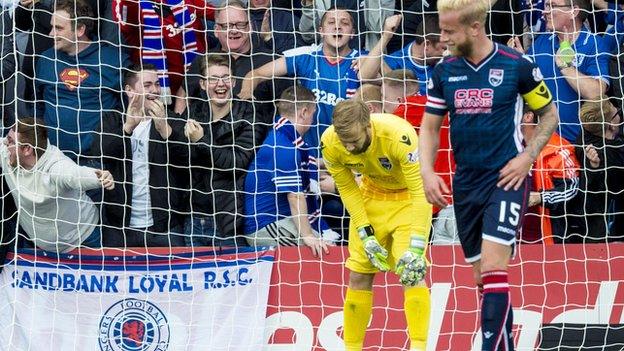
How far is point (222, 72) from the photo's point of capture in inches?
422

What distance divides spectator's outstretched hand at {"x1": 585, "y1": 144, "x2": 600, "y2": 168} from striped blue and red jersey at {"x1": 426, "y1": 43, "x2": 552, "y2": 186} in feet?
9.29

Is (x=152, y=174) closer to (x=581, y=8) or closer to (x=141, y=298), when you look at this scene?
(x=141, y=298)

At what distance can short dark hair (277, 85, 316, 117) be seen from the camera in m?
10.4

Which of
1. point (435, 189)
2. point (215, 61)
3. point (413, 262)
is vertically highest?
point (215, 61)

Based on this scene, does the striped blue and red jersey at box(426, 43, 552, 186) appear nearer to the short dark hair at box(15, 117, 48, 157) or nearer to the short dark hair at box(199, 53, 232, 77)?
the short dark hair at box(199, 53, 232, 77)

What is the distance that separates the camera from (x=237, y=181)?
10.5 metres

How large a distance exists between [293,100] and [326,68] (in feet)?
2.45

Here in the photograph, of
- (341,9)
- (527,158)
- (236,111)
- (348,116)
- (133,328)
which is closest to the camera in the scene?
(527,158)

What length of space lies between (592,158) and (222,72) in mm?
2671

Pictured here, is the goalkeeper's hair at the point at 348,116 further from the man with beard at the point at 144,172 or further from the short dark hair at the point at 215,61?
the short dark hair at the point at 215,61

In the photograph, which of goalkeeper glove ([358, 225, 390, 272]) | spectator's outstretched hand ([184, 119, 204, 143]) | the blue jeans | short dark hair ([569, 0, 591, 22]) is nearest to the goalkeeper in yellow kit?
goalkeeper glove ([358, 225, 390, 272])

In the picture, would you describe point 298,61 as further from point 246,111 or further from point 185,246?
point 185,246

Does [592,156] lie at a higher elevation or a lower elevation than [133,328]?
higher

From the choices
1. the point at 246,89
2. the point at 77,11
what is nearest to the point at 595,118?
the point at 246,89
